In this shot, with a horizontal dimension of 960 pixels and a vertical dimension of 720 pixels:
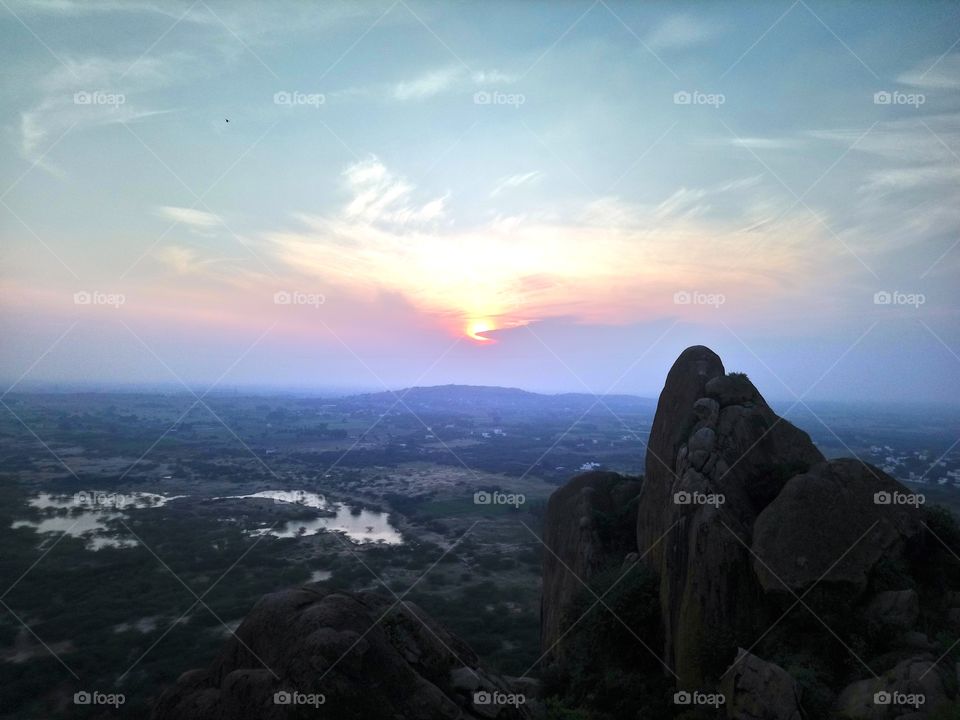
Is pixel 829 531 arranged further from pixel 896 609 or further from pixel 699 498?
pixel 699 498

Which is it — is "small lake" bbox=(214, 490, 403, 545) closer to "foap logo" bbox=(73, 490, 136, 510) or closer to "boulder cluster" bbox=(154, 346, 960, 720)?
"foap logo" bbox=(73, 490, 136, 510)

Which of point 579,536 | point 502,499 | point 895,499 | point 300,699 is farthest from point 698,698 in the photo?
point 502,499

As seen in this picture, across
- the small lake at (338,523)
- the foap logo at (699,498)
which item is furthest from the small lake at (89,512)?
the foap logo at (699,498)

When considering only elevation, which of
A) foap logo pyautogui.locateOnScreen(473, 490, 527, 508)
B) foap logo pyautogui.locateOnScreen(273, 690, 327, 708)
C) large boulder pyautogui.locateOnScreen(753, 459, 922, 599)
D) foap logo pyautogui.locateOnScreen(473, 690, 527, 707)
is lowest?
foap logo pyautogui.locateOnScreen(473, 490, 527, 508)

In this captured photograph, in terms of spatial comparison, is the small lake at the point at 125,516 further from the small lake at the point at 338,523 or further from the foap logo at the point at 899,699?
the foap logo at the point at 899,699

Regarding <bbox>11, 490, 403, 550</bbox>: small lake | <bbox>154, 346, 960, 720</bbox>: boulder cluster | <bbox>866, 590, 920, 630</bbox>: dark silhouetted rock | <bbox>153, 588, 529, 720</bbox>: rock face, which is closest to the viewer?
<bbox>153, 588, 529, 720</bbox>: rock face

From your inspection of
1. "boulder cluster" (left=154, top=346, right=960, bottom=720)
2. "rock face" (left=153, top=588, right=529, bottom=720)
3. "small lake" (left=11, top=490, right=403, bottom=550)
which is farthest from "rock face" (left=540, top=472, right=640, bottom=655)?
"small lake" (left=11, top=490, right=403, bottom=550)

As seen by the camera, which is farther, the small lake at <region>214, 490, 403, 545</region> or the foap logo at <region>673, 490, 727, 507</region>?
the small lake at <region>214, 490, 403, 545</region>

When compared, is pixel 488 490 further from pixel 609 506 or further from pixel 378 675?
pixel 378 675
